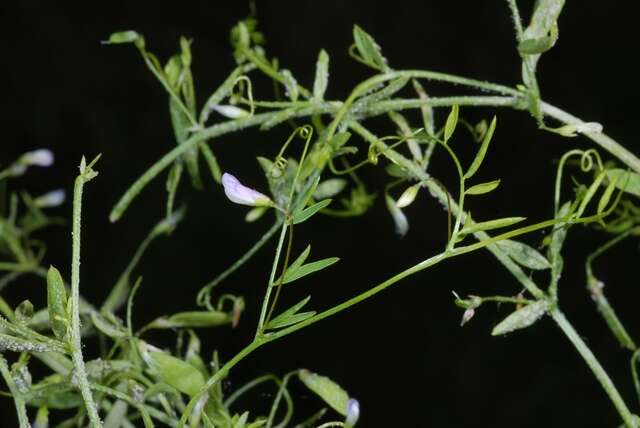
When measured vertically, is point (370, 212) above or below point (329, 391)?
below

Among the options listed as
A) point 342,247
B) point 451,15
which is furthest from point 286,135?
point 451,15

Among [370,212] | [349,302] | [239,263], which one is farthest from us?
[370,212]

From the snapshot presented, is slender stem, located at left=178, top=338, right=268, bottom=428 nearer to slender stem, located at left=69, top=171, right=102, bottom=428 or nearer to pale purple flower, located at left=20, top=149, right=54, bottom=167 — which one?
slender stem, located at left=69, top=171, right=102, bottom=428

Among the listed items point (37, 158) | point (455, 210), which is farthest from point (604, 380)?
point (37, 158)

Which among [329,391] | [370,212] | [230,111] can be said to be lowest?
[370,212]

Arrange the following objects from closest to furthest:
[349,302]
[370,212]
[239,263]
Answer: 1. [349,302]
2. [239,263]
3. [370,212]

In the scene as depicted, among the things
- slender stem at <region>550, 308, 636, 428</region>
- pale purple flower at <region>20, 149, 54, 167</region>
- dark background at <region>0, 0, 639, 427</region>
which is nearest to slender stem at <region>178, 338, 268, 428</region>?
slender stem at <region>550, 308, 636, 428</region>

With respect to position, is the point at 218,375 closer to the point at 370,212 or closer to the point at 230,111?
the point at 230,111

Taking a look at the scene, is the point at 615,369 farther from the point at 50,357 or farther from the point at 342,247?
the point at 50,357
